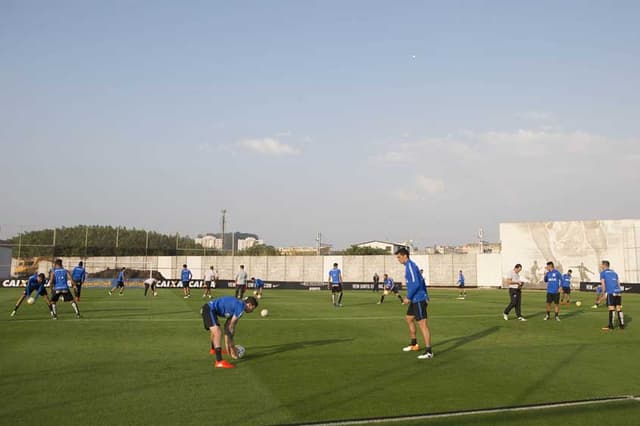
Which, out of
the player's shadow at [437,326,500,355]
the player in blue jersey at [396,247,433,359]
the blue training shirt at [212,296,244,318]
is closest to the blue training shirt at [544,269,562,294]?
the player's shadow at [437,326,500,355]

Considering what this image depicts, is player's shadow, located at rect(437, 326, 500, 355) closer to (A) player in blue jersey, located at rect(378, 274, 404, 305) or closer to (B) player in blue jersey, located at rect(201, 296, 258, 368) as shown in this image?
(B) player in blue jersey, located at rect(201, 296, 258, 368)

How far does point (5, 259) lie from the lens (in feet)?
163

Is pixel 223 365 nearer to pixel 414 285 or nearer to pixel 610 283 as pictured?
pixel 414 285

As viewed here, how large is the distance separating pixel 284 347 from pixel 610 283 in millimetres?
11154

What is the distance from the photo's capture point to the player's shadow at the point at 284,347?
1092 centimetres

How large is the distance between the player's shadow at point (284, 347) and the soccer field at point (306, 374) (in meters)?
0.04

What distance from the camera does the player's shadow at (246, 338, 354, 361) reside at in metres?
10.9

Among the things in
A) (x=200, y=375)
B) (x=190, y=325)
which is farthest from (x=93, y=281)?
(x=200, y=375)

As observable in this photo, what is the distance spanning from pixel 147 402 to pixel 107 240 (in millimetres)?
54561

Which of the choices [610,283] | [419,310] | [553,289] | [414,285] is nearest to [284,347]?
[419,310]

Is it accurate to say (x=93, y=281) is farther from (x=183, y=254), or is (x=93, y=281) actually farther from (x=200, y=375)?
(x=200, y=375)

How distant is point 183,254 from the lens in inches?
2448

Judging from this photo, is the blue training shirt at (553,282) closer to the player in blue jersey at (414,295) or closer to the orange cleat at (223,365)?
the player in blue jersey at (414,295)

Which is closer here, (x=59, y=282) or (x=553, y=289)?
A: (x=59, y=282)
